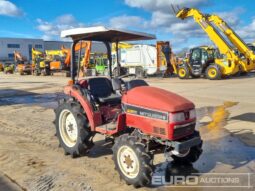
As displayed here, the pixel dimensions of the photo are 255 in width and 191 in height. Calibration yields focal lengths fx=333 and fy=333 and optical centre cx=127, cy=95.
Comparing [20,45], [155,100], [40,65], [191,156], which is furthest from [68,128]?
[20,45]

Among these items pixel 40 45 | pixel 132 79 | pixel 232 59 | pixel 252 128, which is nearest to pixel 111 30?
pixel 132 79

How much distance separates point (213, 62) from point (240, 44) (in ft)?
6.71

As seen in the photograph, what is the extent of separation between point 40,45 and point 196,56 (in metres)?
73.5

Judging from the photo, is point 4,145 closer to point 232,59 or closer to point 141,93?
point 141,93

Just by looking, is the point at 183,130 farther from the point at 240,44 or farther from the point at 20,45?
the point at 20,45

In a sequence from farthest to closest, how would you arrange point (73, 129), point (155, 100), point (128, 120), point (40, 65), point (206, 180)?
point (40, 65), point (73, 129), point (128, 120), point (206, 180), point (155, 100)

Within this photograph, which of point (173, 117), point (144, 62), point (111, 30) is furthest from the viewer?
point (144, 62)

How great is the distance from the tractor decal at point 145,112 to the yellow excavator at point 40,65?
96.8ft

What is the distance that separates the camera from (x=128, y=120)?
15.9 ft

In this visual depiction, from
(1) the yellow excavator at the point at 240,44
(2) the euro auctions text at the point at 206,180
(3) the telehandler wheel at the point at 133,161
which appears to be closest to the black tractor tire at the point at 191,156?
(2) the euro auctions text at the point at 206,180

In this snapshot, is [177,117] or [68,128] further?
[68,128]

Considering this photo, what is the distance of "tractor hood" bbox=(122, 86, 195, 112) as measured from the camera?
14.4ft

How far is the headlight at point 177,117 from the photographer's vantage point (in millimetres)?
4316

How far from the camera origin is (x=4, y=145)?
21.6ft
